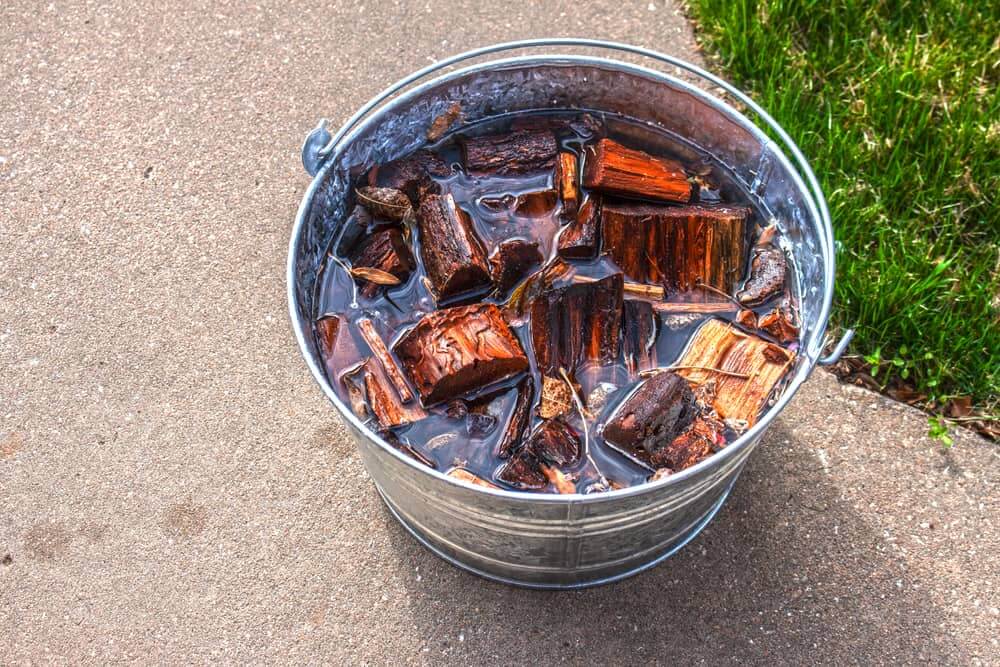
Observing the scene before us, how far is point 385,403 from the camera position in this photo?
1.96m

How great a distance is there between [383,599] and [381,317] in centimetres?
74

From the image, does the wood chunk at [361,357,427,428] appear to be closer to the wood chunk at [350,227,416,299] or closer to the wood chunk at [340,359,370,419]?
the wood chunk at [340,359,370,419]

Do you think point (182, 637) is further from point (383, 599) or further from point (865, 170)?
point (865, 170)

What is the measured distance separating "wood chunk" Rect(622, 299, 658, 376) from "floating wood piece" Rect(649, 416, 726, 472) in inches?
6.8

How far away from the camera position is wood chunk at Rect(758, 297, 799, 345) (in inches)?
80.7

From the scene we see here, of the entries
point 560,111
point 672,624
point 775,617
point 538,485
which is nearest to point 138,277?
point 560,111

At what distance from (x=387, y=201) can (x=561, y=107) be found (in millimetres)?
533

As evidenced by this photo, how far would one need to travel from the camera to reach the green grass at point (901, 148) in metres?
2.61

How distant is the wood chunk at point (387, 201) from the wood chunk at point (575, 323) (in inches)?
16.0

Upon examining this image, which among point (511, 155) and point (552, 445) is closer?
point (552, 445)

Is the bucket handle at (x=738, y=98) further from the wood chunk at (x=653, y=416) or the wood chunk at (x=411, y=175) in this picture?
the wood chunk at (x=653, y=416)

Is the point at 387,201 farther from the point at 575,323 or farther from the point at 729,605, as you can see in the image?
the point at 729,605

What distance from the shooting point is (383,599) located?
2.34 m

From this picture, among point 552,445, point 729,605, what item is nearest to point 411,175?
point 552,445
